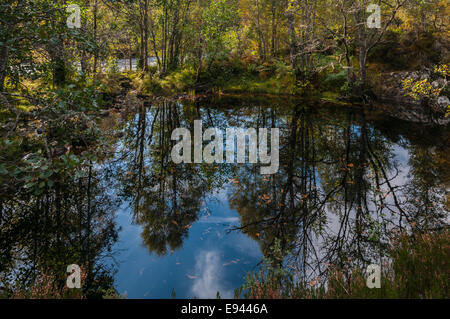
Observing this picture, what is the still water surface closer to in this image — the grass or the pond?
the pond

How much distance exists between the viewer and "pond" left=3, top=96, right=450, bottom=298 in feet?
14.0

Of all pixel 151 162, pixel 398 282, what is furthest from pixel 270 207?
pixel 151 162

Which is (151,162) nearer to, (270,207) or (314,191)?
(270,207)

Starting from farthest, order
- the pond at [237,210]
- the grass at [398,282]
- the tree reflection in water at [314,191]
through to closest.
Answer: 1. the tree reflection in water at [314,191]
2. the pond at [237,210]
3. the grass at [398,282]

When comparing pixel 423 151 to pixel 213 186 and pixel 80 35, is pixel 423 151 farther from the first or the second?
pixel 80 35

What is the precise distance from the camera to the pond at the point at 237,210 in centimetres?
426

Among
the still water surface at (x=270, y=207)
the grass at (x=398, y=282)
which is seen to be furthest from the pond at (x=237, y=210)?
the grass at (x=398, y=282)

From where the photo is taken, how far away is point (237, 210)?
6.09 meters

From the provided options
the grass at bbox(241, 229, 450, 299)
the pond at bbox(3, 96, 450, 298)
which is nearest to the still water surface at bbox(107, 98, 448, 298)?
the pond at bbox(3, 96, 450, 298)

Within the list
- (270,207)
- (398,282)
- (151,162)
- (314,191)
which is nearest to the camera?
(398,282)

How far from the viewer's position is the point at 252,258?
14.7 ft

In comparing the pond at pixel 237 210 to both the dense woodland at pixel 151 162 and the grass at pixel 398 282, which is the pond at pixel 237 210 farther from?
the grass at pixel 398 282

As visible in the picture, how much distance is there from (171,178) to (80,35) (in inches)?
171

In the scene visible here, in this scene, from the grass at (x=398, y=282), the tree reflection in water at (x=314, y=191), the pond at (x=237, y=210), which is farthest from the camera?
the tree reflection in water at (x=314, y=191)
